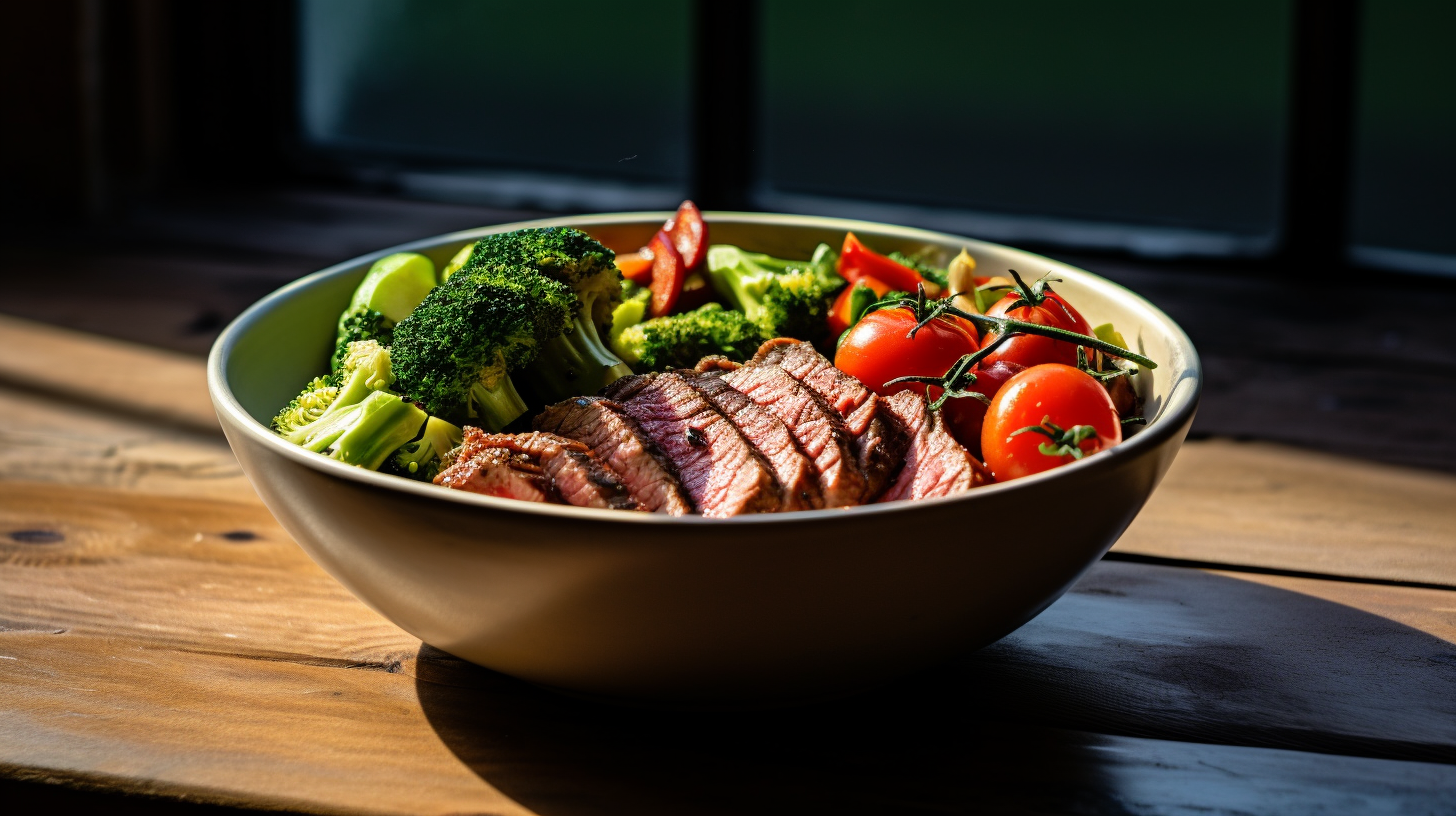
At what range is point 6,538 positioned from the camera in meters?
1.79

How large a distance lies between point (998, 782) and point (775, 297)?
0.88m

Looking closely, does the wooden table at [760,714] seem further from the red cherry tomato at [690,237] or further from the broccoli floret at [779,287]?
the red cherry tomato at [690,237]

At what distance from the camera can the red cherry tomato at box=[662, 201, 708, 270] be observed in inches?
78.5

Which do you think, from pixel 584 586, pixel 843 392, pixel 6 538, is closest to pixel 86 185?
pixel 6 538

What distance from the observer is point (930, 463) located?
1.41 m

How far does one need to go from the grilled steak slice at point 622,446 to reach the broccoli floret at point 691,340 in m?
0.31

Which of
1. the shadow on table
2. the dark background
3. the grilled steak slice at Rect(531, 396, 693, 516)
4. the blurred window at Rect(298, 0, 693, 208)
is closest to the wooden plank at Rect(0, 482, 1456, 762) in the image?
the shadow on table

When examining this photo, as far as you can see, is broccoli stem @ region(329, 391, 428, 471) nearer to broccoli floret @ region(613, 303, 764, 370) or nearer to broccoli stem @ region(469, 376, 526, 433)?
broccoli stem @ region(469, 376, 526, 433)

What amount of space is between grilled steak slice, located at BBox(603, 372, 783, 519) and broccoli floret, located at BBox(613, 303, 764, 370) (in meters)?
0.21

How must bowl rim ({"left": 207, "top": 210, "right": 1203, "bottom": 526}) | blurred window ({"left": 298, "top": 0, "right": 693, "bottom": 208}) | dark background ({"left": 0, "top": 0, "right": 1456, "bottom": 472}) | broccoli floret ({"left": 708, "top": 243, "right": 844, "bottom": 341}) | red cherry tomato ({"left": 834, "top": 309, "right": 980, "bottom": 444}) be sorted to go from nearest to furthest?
bowl rim ({"left": 207, "top": 210, "right": 1203, "bottom": 526})
red cherry tomato ({"left": 834, "top": 309, "right": 980, "bottom": 444})
broccoli floret ({"left": 708, "top": 243, "right": 844, "bottom": 341})
dark background ({"left": 0, "top": 0, "right": 1456, "bottom": 472})
blurred window ({"left": 298, "top": 0, "right": 693, "bottom": 208})

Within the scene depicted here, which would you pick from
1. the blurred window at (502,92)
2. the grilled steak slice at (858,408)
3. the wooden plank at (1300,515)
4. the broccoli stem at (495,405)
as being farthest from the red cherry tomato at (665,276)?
the blurred window at (502,92)

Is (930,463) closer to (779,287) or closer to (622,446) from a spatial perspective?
(622,446)

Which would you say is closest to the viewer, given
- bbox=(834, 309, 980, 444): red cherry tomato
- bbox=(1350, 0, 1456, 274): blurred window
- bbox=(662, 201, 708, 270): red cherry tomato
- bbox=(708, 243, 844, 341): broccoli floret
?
bbox=(834, 309, 980, 444): red cherry tomato

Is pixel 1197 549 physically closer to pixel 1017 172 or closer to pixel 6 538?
pixel 6 538
